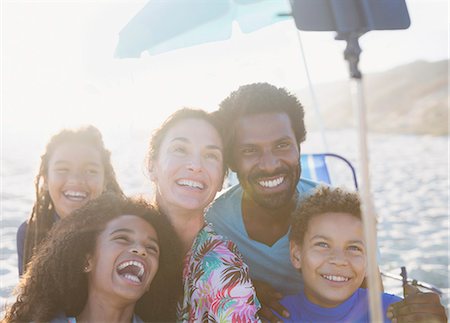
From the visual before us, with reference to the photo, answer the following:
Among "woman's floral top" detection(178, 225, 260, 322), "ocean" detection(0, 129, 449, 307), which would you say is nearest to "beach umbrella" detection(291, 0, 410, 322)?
"ocean" detection(0, 129, 449, 307)

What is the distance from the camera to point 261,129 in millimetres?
3029

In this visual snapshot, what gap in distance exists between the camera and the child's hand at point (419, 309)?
8.57 ft

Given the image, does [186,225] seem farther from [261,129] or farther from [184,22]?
[184,22]

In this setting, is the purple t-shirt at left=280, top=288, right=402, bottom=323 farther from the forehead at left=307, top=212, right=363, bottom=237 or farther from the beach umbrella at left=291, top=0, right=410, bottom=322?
the beach umbrella at left=291, top=0, right=410, bottom=322

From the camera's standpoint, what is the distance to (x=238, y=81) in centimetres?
357

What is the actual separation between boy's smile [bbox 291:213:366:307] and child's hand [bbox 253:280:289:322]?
17cm

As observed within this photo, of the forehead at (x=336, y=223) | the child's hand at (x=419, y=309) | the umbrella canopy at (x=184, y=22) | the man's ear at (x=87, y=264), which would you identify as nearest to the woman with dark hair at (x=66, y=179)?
the umbrella canopy at (x=184, y=22)

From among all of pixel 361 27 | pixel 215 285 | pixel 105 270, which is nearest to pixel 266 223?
pixel 215 285

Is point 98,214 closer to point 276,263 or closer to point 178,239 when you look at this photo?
point 178,239

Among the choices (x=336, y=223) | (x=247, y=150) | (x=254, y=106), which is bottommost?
(x=336, y=223)

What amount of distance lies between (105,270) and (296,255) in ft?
3.33

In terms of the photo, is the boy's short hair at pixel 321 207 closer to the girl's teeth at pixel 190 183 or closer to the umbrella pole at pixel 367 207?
the girl's teeth at pixel 190 183

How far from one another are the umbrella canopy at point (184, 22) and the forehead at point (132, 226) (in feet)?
3.50

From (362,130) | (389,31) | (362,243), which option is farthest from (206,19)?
(362,130)
